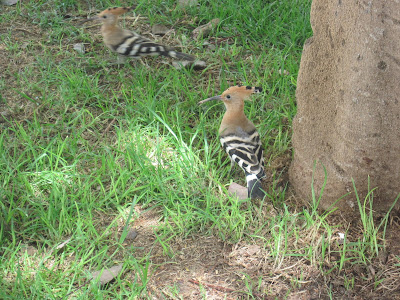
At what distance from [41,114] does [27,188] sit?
3.46 ft

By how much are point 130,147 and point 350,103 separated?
65.8 inches

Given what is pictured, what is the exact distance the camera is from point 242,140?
12.4 ft

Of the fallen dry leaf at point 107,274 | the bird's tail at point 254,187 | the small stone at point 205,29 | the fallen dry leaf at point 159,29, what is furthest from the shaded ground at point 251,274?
the fallen dry leaf at point 159,29

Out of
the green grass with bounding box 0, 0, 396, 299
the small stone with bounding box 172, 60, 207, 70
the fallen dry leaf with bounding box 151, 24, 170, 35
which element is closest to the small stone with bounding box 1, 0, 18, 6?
the green grass with bounding box 0, 0, 396, 299

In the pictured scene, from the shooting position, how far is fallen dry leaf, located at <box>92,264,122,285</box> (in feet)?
10.1

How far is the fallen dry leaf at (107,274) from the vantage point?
3084 millimetres

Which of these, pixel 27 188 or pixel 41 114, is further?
pixel 41 114

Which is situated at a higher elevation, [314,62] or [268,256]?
[314,62]

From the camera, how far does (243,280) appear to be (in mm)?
3158

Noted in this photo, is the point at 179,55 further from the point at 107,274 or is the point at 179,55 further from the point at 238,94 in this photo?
the point at 107,274

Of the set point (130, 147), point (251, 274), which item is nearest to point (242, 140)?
point (130, 147)

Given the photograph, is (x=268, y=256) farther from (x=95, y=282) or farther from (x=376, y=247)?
(x=95, y=282)

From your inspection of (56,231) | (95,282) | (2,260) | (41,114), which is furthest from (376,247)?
(41,114)

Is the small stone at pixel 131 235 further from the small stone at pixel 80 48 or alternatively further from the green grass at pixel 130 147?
the small stone at pixel 80 48
